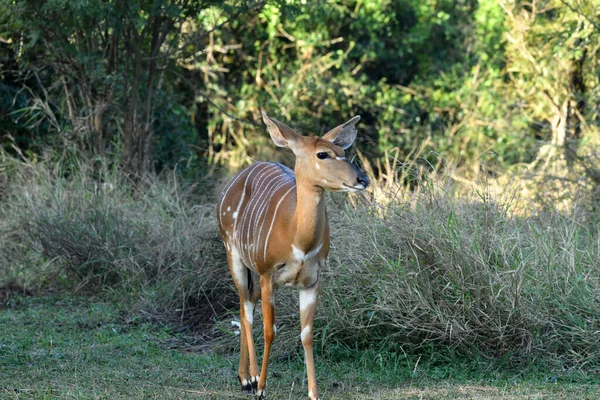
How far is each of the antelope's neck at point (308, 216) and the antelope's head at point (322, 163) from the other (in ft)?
0.16

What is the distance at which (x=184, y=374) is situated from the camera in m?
5.80

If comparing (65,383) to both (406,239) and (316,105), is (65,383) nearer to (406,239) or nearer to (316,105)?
(406,239)

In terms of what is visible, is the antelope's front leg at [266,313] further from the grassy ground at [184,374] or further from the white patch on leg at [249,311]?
the white patch on leg at [249,311]

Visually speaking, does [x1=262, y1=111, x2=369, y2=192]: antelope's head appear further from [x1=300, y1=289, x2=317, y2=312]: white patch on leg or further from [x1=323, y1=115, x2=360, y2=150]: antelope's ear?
[x1=300, y1=289, x2=317, y2=312]: white patch on leg

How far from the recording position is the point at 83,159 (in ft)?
33.1

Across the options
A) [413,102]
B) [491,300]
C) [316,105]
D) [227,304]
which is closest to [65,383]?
[227,304]

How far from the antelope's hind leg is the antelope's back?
0.38ft

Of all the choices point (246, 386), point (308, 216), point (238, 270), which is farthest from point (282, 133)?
point (246, 386)

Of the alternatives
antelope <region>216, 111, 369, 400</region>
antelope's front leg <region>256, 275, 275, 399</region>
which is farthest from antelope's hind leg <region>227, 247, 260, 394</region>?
antelope's front leg <region>256, 275, 275, 399</region>

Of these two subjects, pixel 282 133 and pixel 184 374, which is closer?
pixel 282 133

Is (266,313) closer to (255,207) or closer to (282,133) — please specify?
(255,207)

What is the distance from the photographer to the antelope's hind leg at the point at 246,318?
5.45m

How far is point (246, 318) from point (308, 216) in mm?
1041

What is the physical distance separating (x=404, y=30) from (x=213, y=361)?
9.64m
